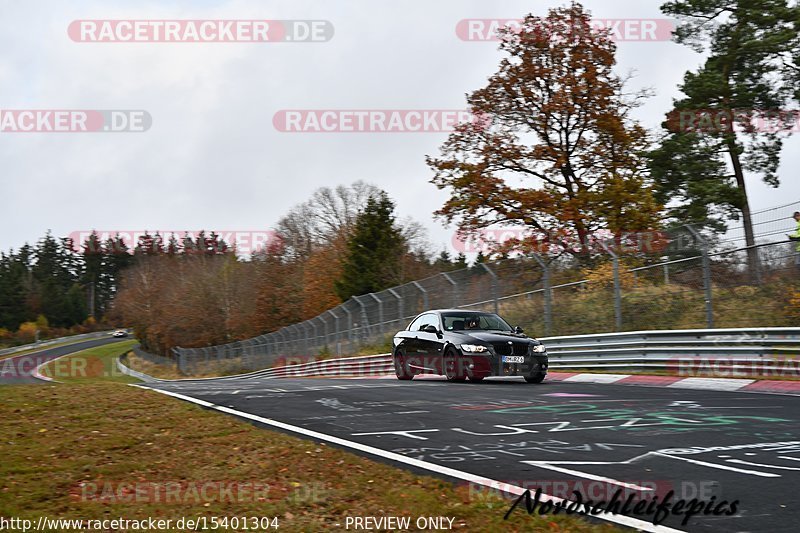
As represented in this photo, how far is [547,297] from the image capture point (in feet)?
67.6

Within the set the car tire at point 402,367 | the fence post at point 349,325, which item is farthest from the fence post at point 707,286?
the fence post at point 349,325

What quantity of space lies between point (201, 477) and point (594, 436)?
373cm

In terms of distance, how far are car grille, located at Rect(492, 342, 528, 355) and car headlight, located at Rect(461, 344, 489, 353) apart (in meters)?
0.20

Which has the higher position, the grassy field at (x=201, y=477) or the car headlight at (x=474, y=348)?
the car headlight at (x=474, y=348)

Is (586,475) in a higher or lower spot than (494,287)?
lower

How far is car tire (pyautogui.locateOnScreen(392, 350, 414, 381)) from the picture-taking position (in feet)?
60.6

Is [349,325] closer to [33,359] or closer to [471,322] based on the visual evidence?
[471,322]

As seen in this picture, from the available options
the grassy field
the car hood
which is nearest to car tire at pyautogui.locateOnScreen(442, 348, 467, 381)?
the car hood

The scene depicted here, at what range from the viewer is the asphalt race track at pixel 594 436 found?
5402 millimetres

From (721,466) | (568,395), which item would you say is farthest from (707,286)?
(721,466)

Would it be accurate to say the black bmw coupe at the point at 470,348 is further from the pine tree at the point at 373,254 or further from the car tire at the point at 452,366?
the pine tree at the point at 373,254

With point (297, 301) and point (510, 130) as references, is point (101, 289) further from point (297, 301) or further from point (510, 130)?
point (510, 130)

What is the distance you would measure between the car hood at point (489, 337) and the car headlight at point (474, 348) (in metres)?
0.10

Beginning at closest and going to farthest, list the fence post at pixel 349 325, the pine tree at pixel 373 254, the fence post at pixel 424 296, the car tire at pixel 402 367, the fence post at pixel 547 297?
the car tire at pixel 402 367
the fence post at pixel 547 297
the fence post at pixel 424 296
the fence post at pixel 349 325
the pine tree at pixel 373 254
